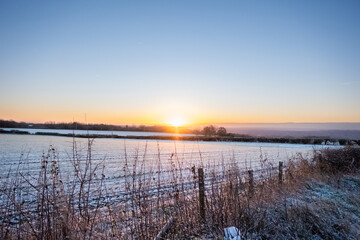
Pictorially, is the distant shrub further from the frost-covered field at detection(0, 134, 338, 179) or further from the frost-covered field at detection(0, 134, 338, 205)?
the frost-covered field at detection(0, 134, 338, 205)

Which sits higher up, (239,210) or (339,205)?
(239,210)

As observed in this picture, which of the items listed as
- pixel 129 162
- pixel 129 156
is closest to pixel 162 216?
pixel 129 162

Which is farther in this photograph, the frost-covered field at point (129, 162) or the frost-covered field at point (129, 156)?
the frost-covered field at point (129, 156)

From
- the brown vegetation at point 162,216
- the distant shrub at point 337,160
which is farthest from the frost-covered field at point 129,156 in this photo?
the distant shrub at point 337,160

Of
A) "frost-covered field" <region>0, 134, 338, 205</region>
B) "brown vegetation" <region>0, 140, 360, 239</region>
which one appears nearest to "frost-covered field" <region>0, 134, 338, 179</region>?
"frost-covered field" <region>0, 134, 338, 205</region>

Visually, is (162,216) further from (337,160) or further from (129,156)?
(129,156)

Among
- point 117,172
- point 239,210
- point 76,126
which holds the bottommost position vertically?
point 117,172

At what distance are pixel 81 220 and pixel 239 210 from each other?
11.7 ft

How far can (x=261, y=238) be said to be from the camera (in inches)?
207

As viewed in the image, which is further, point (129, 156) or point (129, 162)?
point (129, 156)

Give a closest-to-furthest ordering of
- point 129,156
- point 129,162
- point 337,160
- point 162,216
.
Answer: point 162,216 < point 337,160 < point 129,162 < point 129,156

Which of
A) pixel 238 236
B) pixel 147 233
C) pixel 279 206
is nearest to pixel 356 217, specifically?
pixel 279 206

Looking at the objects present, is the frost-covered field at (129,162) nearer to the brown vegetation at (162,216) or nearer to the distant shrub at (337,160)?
the brown vegetation at (162,216)

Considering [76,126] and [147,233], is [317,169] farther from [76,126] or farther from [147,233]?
[76,126]
